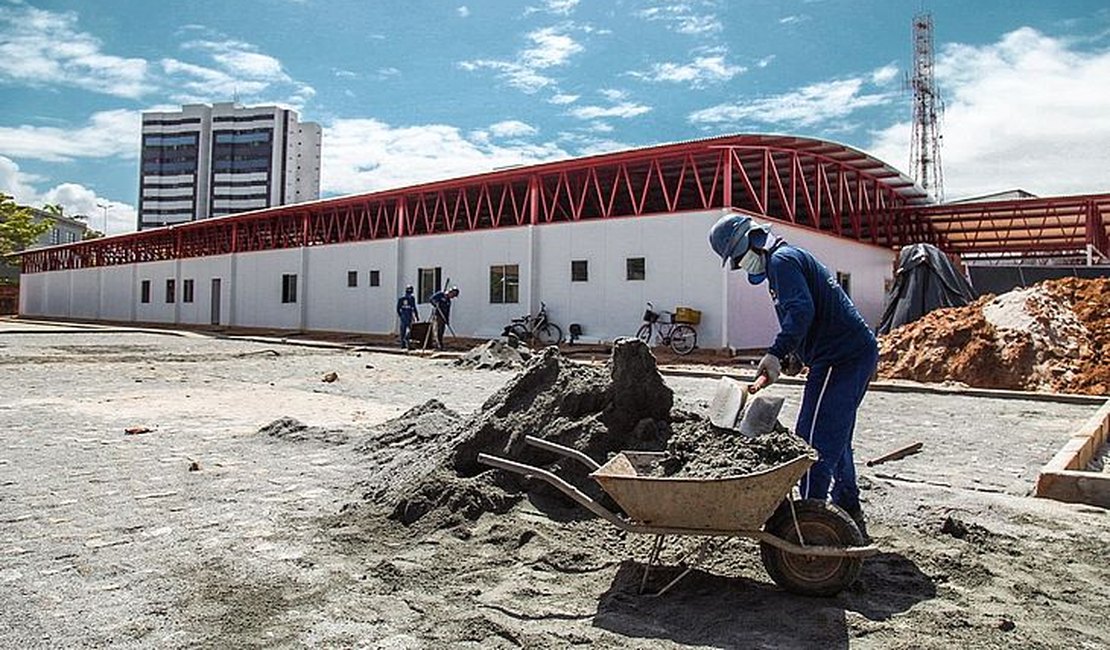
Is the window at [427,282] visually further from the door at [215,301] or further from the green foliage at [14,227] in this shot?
the green foliage at [14,227]

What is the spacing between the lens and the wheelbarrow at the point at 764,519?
337cm

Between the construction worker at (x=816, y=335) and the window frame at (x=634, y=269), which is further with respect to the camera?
the window frame at (x=634, y=269)

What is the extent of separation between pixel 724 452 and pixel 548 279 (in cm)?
2027

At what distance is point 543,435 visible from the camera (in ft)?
17.2

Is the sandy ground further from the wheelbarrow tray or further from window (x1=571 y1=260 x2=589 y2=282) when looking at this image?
window (x1=571 y1=260 x2=589 y2=282)

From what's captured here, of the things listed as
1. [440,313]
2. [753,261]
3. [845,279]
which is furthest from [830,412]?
[845,279]

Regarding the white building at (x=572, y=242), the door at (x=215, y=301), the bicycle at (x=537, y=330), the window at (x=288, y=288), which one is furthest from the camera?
the door at (x=215, y=301)

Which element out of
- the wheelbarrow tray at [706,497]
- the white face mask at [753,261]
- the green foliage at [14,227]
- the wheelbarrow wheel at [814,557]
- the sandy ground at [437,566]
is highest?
the green foliage at [14,227]

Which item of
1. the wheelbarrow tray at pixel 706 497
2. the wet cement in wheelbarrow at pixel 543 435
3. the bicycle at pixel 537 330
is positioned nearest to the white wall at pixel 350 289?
the bicycle at pixel 537 330

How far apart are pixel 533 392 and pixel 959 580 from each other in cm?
295

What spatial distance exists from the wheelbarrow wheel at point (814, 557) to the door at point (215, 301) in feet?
128

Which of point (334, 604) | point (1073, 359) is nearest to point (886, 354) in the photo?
point (1073, 359)

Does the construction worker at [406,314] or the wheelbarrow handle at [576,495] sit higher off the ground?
the construction worker at [406,314]

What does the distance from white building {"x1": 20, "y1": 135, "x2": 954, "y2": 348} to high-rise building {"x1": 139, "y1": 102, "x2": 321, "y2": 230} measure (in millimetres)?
68377
